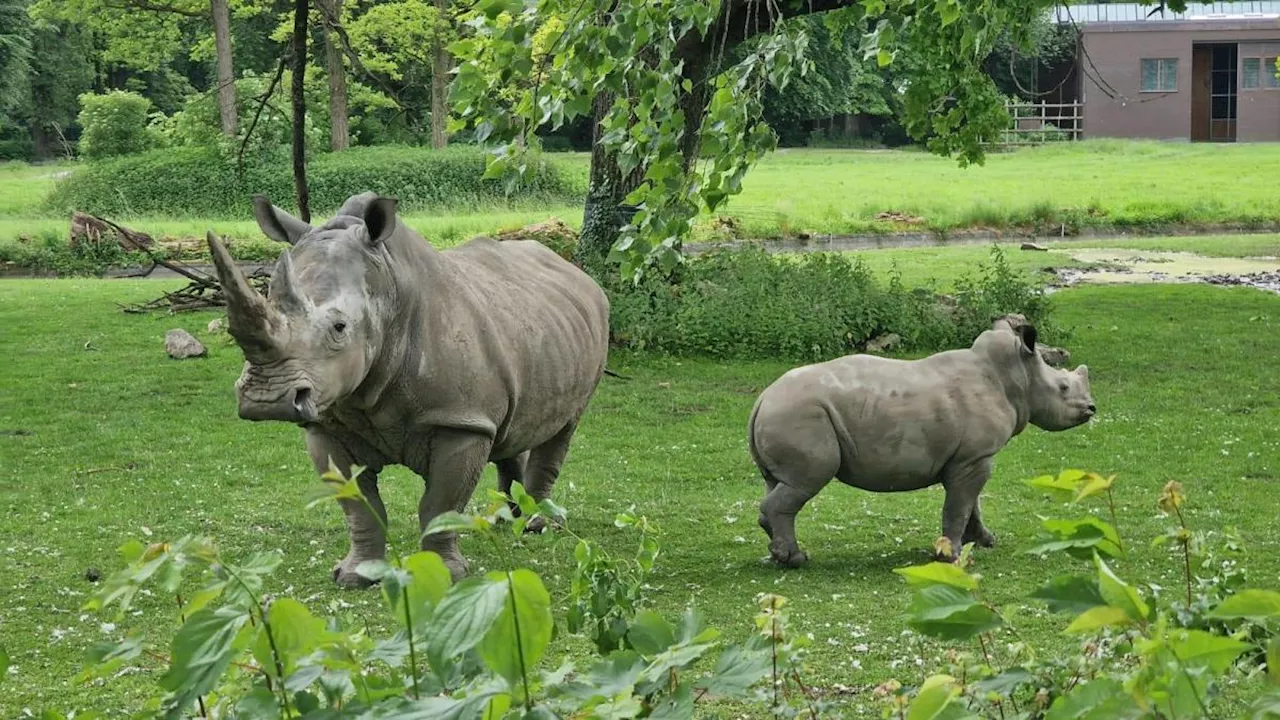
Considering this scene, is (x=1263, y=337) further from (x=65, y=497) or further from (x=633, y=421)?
(x=65, y=497)

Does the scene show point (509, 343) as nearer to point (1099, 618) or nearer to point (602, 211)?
point (1099, 618)

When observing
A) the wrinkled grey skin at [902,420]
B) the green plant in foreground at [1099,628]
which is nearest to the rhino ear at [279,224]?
the wrinkled grey skin at [902,420]

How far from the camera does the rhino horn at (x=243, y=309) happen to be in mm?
5453

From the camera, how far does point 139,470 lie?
10.7 meters

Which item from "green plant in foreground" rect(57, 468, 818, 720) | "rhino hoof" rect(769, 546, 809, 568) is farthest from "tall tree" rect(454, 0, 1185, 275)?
"green plant in foreground" rect(57, 468, 818, 720)

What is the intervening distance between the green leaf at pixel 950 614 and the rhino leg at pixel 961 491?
5.30 meters

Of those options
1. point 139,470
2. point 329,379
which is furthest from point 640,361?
point 329,379

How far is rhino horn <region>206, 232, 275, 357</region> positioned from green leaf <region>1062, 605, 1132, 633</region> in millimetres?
3727

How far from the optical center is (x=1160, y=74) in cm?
5469

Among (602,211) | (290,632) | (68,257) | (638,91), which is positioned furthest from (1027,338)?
(68,257)

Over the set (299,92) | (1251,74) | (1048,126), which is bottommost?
(299,92)

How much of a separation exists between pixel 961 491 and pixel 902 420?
0.47 meters

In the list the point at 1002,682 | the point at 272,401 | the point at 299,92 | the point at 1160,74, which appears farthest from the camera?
the point at 1160,74

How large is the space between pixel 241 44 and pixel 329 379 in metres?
45.1
